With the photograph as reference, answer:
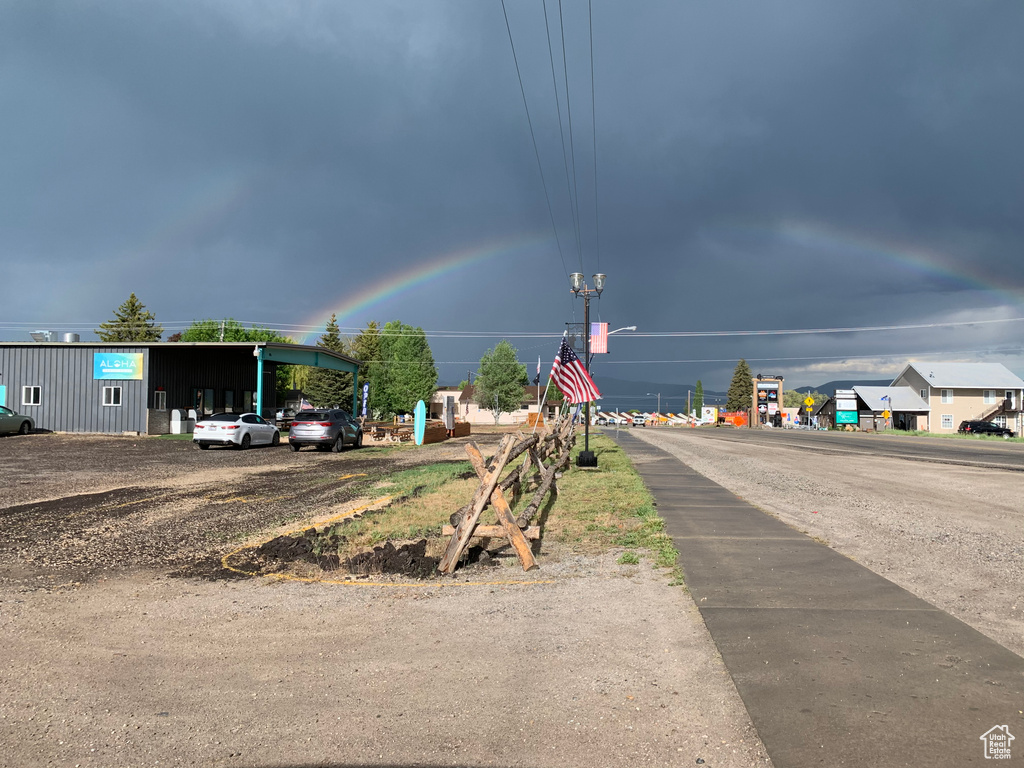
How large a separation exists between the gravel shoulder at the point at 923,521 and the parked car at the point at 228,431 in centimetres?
1767

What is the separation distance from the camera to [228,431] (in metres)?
27.5

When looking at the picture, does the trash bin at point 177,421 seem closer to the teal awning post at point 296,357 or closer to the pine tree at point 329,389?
the teal awning post at point 296,357

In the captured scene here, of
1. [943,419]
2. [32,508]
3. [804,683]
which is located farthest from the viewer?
[943,419]

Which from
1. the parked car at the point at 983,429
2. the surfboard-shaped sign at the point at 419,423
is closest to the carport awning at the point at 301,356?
the surfboard-shaped sign at the point at 419,423

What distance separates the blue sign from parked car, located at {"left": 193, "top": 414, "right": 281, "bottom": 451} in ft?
43.4

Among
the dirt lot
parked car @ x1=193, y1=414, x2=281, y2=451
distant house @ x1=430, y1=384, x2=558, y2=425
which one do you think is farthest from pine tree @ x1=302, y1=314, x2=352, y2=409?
the dirt lot

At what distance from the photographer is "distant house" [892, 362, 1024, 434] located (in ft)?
263

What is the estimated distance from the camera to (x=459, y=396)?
5182 inches

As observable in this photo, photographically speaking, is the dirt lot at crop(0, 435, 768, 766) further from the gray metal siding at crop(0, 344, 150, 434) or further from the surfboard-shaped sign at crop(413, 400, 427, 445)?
the gray metal siding at crop(0, 344, 150, 434)

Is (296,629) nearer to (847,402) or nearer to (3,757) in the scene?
(3,757)

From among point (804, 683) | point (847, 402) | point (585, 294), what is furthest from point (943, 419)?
point (804, 683)

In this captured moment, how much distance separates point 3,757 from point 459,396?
128 m

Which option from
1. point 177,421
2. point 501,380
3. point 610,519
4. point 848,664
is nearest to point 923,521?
point 610,519

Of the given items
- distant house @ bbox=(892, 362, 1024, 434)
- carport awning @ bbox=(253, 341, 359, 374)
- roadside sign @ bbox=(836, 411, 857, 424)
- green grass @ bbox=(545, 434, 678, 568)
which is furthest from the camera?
roadside sign @ bbox=(836, 411, 857, 424)
